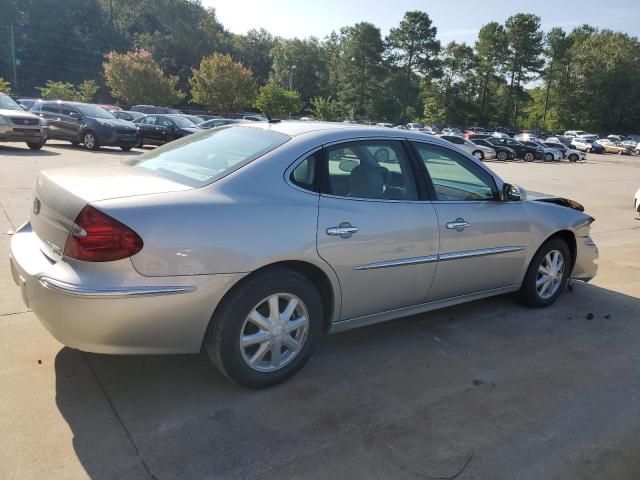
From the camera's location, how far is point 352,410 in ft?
10.1

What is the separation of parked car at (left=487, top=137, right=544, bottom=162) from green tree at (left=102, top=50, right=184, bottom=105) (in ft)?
97.1

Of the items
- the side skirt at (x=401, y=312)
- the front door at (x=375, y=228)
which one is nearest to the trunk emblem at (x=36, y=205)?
the front door at (x=375, y=228)

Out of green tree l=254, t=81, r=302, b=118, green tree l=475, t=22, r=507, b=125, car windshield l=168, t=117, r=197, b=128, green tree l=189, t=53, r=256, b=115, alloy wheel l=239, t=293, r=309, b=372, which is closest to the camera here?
alloy wheel l=239, t=293, r=309, b=372

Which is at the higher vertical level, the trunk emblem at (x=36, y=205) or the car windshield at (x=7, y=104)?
the car windshield at (x=7, y=104)

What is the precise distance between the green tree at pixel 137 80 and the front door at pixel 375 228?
47.9m

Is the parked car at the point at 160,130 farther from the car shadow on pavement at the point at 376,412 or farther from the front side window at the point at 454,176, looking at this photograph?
the car shadow on pavement at the point at 376,412

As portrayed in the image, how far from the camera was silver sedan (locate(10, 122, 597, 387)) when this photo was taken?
2684mm

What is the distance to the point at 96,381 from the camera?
317 centimetres

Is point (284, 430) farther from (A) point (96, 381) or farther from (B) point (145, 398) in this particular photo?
(A) point (96, 381)

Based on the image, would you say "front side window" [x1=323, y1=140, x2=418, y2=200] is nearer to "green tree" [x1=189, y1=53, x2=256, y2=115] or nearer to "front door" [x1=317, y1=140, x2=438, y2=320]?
"front door" [x1=317, y1=140, x2=438, y2=320]

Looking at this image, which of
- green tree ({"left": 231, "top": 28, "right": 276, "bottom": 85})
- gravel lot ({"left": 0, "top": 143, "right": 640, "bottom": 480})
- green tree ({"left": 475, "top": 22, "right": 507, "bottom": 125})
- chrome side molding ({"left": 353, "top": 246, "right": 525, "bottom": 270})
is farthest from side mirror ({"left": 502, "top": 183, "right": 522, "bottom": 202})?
green tree ({"left": 231, "top": 28, "right": 276, "bottom": 85})

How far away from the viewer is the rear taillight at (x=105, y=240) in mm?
2637

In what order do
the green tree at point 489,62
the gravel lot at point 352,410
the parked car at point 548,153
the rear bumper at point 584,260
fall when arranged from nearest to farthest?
the gravel lot at point 352,410, the rear bumper at point 584,260, the parked car at point 548,153, the green tree at point 489,62

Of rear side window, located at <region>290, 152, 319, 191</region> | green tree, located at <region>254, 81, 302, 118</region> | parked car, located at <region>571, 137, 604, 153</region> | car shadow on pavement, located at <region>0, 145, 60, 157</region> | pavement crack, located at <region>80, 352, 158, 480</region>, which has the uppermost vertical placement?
green tree, located at <region>254, 81, 302, 118</region>
